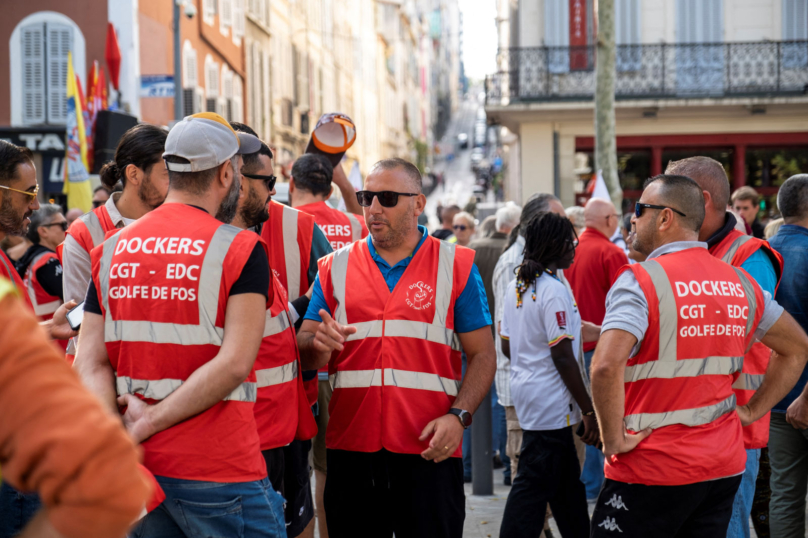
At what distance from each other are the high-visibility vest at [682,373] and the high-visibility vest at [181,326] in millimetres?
1590

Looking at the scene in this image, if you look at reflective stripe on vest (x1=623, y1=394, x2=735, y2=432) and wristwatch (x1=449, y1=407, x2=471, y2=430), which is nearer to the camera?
reflective stripe on vest (x1=623, y1=394, x2=735, y2=432)

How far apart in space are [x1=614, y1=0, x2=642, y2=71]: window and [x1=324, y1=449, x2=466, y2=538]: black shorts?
19698mm

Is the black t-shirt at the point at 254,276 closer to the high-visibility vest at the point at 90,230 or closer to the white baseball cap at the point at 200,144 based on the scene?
the white baseball cap at the point at 200,144

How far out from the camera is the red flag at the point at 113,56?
62.5 feet

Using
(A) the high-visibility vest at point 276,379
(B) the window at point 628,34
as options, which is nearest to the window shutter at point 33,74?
(B) the window at point 628,34

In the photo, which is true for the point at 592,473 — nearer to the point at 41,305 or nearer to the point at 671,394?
the point at 671,394

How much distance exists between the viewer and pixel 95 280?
291 cm

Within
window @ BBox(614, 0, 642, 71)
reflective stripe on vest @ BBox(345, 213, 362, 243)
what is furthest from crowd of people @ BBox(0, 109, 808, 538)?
window @ BBox(614, 0, 642, 71)

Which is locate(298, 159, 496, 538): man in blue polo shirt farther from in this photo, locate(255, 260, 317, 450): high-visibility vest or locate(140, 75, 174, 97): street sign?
locate(140, 75, 174, 97): street sign

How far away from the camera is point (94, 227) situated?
12.8 ft

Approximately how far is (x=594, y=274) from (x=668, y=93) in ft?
52.8

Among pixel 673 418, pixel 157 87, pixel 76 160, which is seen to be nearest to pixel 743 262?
pixel 673 418

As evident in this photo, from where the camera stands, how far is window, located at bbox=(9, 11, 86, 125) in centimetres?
1958

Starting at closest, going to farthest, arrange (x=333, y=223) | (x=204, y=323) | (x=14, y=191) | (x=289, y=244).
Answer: (x=204, y=323) < (x=14, y=191) < (x=289, y=244) < (x=333, y=223)
